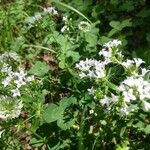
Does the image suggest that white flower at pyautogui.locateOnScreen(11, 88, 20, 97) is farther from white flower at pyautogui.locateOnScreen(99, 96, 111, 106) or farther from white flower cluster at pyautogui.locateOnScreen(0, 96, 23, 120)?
white flower at pyautogui.locateOnScreen(99, 96, 111, 106)

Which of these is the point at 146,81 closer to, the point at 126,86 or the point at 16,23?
the point at 126,86

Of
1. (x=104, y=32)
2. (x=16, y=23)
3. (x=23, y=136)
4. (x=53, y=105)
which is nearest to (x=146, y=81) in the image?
(x=53, y=105)

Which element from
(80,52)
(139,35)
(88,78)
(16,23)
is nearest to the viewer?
(88,78)

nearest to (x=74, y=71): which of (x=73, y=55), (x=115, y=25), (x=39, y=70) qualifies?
(x=73, y=55)

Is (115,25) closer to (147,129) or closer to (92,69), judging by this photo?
(92,69)

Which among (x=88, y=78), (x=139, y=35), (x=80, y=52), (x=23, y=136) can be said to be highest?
(x=139, y=35)

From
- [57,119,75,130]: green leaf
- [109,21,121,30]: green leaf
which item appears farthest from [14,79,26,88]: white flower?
[109,21,121,30]: green leaf

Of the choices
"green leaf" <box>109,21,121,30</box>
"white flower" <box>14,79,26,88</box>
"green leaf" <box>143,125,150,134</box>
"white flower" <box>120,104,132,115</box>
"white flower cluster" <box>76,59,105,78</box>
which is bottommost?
"green leaf" <box>143,125,150,134</box>

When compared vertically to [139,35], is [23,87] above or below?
below
